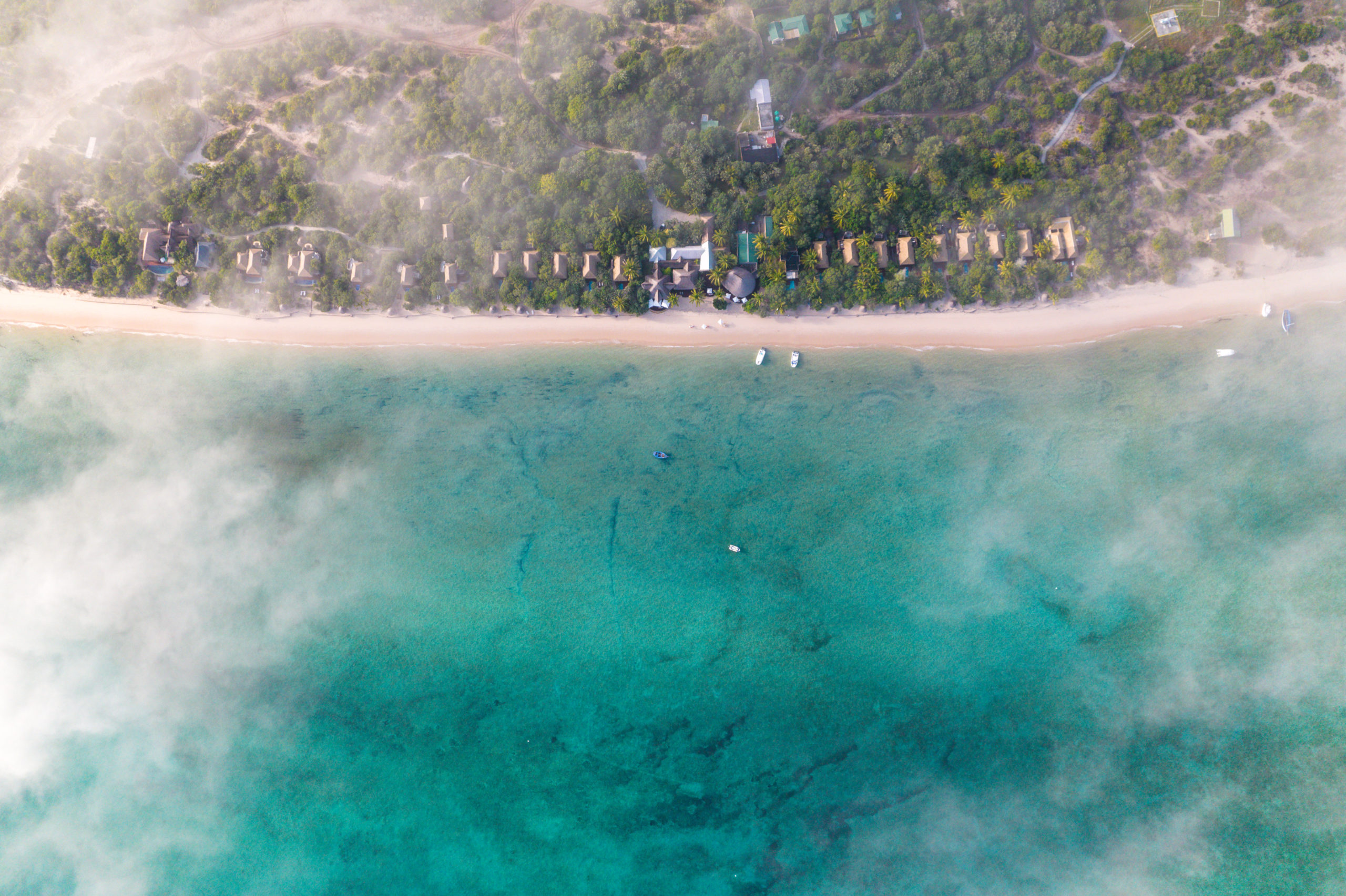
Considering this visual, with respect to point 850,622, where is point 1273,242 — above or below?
above

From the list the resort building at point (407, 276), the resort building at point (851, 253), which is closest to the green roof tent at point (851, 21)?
the resort building at point (851, 253)

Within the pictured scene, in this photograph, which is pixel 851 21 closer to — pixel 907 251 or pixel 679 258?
pixel 907 251

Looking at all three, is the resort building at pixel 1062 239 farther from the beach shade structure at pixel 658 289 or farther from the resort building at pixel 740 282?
the beach shade structure at pixel 658 289

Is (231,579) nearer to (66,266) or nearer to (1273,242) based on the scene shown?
(66,266)

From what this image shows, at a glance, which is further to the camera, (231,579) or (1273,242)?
(231,579)

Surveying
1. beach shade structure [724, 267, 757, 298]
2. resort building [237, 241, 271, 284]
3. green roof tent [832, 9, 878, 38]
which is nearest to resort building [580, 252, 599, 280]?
beach shade structure [724, 267, 757, 298]

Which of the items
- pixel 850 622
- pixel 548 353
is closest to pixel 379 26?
pixel 548 353

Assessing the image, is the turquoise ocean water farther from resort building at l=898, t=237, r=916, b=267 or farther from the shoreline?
resort building at l=898, t=237, r=916, b=267
